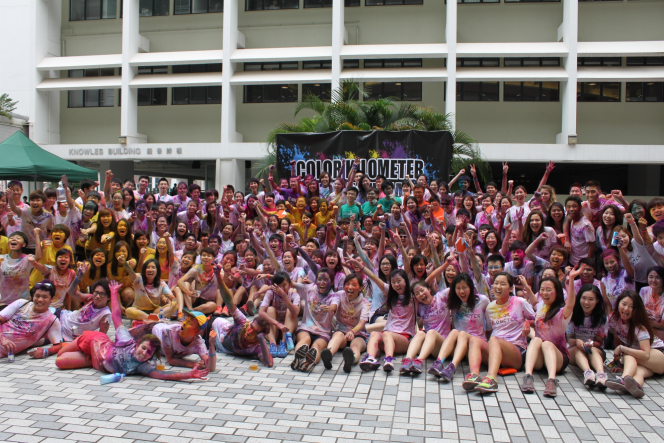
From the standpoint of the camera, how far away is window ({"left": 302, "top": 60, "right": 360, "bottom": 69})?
21047mm

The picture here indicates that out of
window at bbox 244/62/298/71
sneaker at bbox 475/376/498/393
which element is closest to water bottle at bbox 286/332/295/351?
sneaker at bbox 475/376/498/393

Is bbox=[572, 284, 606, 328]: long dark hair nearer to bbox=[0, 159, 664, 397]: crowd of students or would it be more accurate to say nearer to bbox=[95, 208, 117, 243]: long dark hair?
bbox=[0, 159, 664, 397]: crowd of students

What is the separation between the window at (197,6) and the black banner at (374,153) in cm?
1282

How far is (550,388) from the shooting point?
515cm

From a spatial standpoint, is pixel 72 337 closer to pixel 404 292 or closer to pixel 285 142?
pixel 404 292

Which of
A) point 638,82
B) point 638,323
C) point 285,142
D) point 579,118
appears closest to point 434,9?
point 579,118

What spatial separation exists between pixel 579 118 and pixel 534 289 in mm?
15259

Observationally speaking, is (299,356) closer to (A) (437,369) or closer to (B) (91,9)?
(A) (437,369)

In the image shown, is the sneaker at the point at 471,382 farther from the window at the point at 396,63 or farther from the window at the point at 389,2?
the window at the point at 389,2

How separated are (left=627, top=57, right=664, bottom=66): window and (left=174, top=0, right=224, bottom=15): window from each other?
16.4 meters

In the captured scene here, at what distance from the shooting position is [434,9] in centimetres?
2064

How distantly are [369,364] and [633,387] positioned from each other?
2.62 m

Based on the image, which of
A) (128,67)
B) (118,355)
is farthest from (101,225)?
(128,67)

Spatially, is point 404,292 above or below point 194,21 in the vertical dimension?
below
